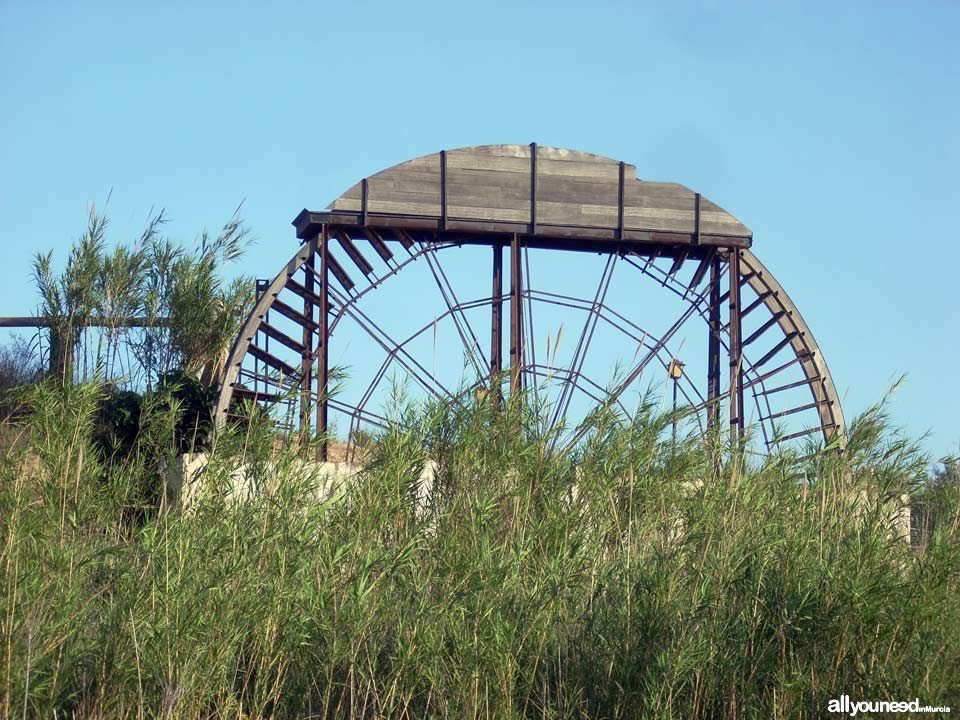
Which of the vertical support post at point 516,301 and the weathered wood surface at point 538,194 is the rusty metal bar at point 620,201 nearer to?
the weathered wood surface at point 538,194

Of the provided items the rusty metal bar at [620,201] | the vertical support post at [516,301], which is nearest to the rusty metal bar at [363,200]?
the vertical support post at [516,301]

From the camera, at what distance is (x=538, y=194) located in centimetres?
1667

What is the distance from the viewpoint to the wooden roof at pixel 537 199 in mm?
16297

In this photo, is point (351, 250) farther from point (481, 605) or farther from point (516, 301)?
point (481, 605)

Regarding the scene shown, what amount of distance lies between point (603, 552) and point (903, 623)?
197 centimetres

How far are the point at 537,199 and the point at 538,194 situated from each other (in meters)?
0.08

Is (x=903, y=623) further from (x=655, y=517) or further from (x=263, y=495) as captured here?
(x=263, y=495)

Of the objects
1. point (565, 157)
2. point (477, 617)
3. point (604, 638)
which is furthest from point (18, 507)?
point (565, 157)

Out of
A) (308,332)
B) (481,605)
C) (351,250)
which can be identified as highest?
(351,250)

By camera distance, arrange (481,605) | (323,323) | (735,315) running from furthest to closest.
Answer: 1. (735,315)
2. (323,323)
3. (481,605)

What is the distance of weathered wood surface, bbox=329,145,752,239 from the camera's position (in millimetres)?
16312

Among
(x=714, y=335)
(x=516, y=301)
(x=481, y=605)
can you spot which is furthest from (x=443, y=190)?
(x=481, y=605)

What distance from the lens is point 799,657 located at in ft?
23.0

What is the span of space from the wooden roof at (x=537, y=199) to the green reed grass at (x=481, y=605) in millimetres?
8399
